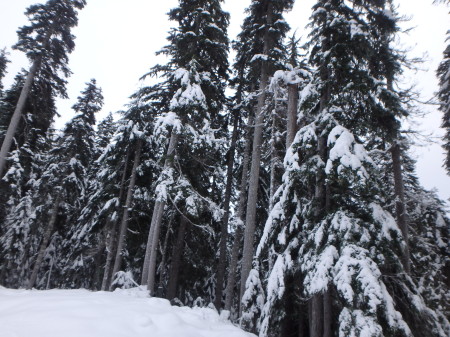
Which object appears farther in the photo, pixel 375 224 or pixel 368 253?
pixel 375 224

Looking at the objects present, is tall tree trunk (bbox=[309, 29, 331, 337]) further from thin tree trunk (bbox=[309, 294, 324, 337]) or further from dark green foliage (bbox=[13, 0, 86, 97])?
dark green foliage (bbox=[13, 0, 86, 97])

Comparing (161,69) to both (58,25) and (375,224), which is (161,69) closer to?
(58,25)

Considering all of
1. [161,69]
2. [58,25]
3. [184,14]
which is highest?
[58,25]

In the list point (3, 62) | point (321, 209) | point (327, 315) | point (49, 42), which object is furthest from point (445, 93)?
point (3, 62)

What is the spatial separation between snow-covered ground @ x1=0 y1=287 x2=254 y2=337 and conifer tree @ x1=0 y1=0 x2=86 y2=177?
14.0m

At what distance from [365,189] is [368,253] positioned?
1344 mm

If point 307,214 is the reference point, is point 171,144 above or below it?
above

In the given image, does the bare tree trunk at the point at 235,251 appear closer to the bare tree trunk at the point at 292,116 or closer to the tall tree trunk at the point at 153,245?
the tall tree trunk at the point at 153,245

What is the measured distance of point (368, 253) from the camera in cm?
592

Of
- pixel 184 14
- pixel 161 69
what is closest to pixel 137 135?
pixel 161 69

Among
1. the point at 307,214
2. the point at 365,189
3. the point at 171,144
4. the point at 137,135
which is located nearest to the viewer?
the point at 365,189

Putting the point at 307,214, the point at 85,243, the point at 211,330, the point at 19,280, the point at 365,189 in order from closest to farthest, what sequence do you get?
the point at 211,330
the point at 365,189
the point at 307,214
the point at 85,243
the point at 19,280

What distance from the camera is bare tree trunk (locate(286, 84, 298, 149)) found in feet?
31.6

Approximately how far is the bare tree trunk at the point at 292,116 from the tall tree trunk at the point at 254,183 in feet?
11.0
